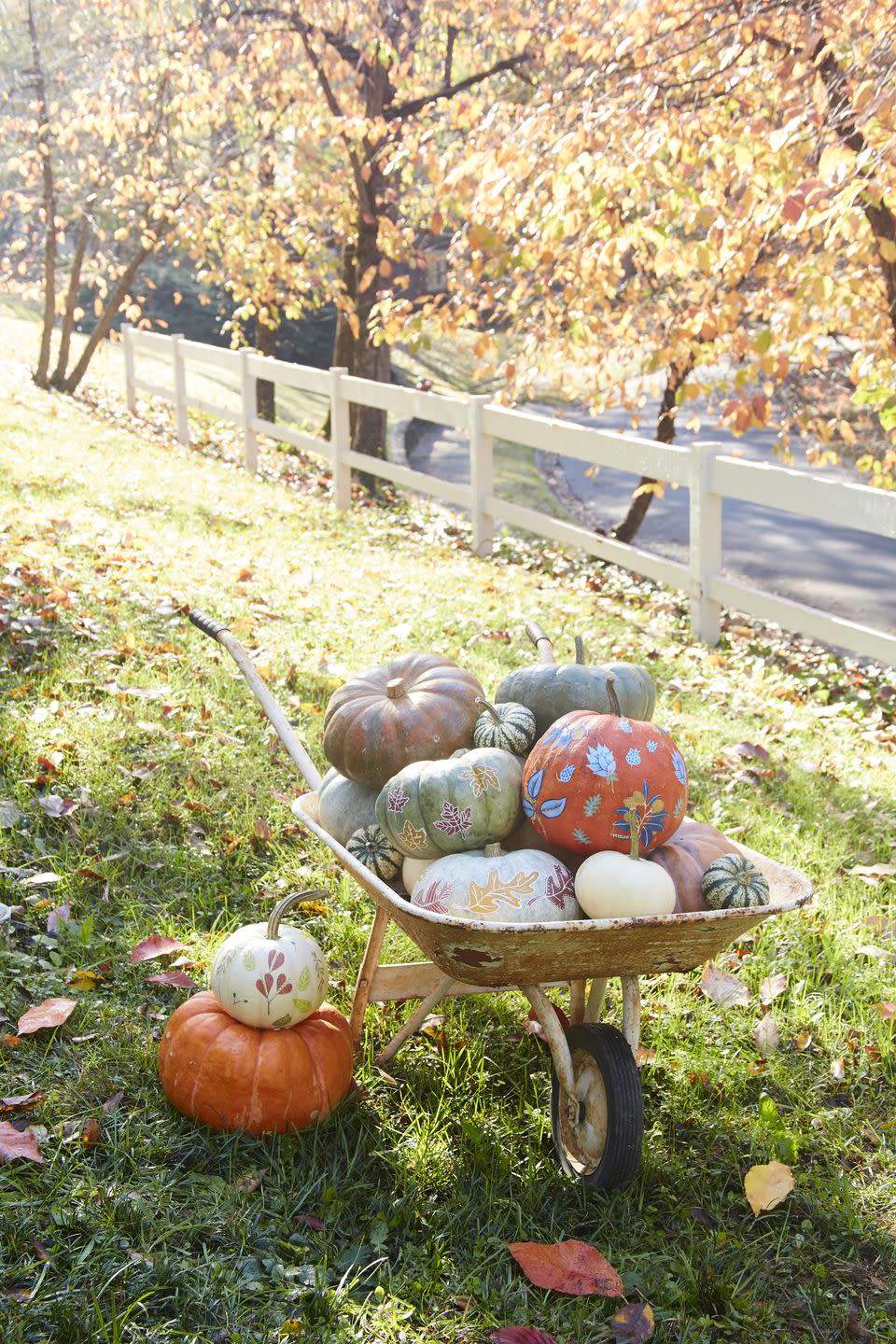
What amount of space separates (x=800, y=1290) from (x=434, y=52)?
18322 millimetres

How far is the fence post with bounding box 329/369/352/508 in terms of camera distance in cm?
1197

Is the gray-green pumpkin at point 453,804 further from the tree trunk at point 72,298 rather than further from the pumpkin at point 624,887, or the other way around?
the tree trunk at point 72,298

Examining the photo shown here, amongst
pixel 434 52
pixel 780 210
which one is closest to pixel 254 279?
pixel 434 52

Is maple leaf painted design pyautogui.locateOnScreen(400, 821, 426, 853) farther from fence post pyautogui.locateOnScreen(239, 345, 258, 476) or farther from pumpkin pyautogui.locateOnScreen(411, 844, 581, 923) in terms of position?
fence post pyautogui.locateOnScreen(239, 345, 258, 476)

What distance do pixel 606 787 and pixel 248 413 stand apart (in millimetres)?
11565

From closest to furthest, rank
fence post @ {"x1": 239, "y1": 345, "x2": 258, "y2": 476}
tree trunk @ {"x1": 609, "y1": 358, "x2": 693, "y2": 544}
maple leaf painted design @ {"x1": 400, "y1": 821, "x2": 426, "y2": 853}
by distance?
1. maple leaf painted design @ {"x1": 400, "y1": 821, "x2": 426, "y2": 853}
2. tree trunk @ {"x1": 609, "y1": 358, "x2": 693, "y2": 544}
3. fence post @ {"x1": 239, "y1": 345, "x2": 258, "y2": 476}

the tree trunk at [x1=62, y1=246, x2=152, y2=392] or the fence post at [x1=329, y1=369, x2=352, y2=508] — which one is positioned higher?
the tree trunk at [x1=62, y1=246, x2=152, y2=392]

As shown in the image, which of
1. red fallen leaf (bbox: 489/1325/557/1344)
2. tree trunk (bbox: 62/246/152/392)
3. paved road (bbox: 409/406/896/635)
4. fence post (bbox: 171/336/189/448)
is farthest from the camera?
tree trunk (bbox: 62/246/152/392)

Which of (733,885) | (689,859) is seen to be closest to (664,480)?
(689,859)

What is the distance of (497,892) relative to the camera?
265 centimetres

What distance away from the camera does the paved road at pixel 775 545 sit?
449 inches

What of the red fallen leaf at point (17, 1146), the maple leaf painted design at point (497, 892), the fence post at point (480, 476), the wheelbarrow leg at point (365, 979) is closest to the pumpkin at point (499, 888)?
the maple leaf painted design at point (497, 892)

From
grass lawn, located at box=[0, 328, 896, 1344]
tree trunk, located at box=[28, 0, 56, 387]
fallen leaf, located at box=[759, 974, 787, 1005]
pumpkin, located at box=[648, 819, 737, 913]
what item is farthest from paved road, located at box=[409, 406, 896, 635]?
pumpkin, located at box=[648, 819, 737, 913]

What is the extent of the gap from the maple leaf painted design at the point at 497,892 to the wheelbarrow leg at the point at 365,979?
56 cm
